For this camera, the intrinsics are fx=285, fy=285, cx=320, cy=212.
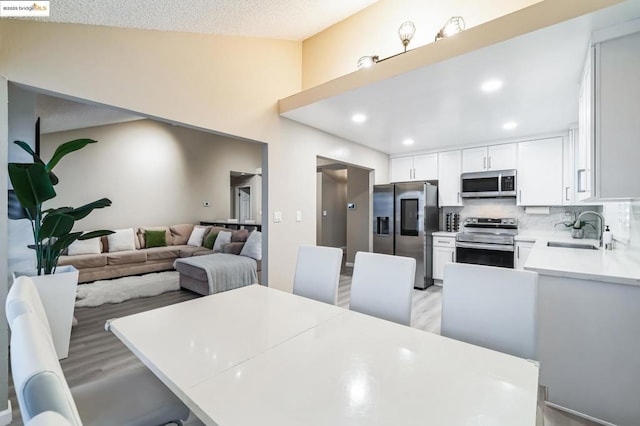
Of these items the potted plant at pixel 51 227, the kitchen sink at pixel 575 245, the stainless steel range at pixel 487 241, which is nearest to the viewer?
the potted plant at pixel 51 227

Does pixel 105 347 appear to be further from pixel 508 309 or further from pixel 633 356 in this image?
pixel 633 356

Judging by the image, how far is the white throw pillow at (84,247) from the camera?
4961mm

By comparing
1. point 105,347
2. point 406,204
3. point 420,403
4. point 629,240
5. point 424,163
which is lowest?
point 105,347

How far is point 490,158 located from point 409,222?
153 centimetres

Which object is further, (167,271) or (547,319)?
(167,271)

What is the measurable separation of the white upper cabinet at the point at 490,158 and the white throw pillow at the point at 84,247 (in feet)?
21.5

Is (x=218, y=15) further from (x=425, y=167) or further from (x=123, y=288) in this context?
(x=123, y=288)

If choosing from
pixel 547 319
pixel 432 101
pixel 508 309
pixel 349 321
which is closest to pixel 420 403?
pixel 349 321

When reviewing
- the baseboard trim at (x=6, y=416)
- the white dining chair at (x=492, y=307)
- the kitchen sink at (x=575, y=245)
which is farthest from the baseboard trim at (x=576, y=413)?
the baseboard trim at (x=6, y=416)

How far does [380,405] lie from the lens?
82 cm

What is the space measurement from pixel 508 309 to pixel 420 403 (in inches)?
31.4

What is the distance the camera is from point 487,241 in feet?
13.2

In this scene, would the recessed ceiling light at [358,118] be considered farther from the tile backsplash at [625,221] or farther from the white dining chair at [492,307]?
the tile backsplash at [625,221]

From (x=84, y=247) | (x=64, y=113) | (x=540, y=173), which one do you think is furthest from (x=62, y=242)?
(x=540, y=173)
